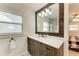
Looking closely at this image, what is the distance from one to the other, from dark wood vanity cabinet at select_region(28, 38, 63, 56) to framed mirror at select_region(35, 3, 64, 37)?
0.58 feet

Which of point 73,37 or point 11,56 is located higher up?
point 73,37

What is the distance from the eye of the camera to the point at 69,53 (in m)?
1.34

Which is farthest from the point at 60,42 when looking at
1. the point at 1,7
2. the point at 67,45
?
the point at 1,7

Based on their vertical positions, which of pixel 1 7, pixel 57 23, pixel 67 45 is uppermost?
pixel 1 7

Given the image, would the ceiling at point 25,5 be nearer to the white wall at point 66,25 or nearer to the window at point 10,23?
the window at point 10,23

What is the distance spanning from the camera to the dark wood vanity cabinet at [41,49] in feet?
4.31

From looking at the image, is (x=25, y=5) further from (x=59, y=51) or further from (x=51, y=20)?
(x=59, y=51)

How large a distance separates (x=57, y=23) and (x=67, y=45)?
0.34m

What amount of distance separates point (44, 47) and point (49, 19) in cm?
41

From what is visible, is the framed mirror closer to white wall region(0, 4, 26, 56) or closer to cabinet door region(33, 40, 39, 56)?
cabinet door region(33, 40, 39, 56)

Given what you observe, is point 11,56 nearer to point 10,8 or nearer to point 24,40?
point 24,40

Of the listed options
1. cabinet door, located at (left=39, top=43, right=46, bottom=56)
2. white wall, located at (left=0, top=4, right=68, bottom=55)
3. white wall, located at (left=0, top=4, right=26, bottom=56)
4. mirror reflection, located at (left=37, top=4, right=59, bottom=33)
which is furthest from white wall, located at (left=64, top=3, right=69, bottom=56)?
white wall, located at (left=0, top=4, right=26, bottom=56)

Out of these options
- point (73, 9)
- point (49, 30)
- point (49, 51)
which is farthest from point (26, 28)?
point (73, 9)

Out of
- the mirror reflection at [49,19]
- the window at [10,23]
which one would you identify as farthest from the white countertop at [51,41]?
the window at [10,23]
